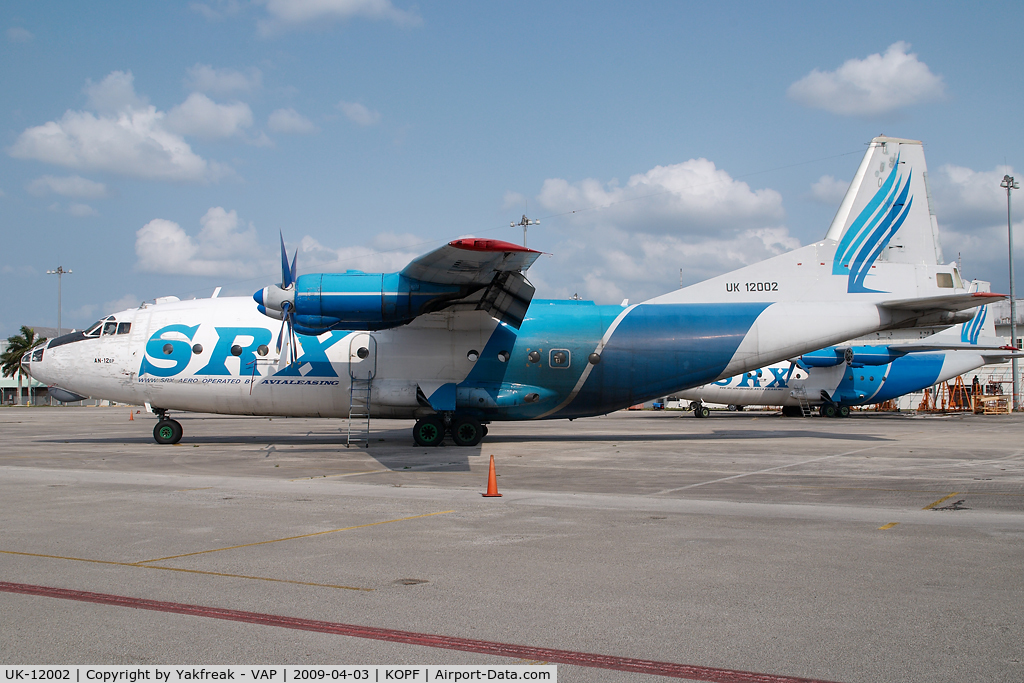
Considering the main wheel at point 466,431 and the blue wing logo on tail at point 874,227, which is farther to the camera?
the blue wing logo on tail at point 874,227

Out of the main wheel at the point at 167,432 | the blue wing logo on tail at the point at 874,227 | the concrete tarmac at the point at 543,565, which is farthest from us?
the blue wing logo on tail at the point at 874,227

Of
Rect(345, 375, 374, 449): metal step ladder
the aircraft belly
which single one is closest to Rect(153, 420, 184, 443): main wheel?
Rect(345, 375, 374, 449): metal step ladder

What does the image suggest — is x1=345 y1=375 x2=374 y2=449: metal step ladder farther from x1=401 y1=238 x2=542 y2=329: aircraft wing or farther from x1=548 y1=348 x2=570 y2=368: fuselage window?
x1=548 y1=348 x2=570 y2=368: fuselage window

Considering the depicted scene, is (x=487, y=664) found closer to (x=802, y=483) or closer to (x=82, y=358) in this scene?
(x=802, y=483)

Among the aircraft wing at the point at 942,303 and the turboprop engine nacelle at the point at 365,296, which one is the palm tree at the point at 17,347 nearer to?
the turboprop engine nacelle at the point at 365,296

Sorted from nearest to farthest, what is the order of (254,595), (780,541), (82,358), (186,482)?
1. (254,595)
2. (780,541)
3. (186,482)
4. (82,358)

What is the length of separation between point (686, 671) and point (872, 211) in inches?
822

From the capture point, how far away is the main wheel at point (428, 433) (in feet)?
67.7

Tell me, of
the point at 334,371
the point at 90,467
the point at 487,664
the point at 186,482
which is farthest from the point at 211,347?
the point at 487,664

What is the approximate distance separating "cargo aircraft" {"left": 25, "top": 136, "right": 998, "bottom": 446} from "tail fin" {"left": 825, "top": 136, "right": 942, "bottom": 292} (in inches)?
2.3

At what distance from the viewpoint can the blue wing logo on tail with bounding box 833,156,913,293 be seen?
71.5 ft

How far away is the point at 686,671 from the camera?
4.36 metres

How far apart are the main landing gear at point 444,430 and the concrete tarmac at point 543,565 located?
550 cm

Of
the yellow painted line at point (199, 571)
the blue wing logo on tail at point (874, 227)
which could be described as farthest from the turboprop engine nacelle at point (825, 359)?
the yellow painted line at point (199, 571)
